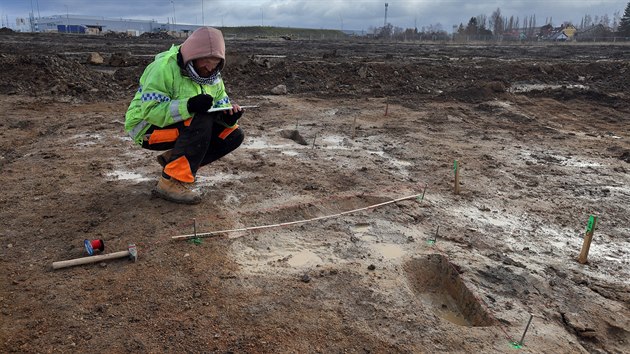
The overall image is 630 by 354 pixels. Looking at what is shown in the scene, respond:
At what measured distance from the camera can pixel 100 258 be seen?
282cm

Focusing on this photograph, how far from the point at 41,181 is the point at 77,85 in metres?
5.85

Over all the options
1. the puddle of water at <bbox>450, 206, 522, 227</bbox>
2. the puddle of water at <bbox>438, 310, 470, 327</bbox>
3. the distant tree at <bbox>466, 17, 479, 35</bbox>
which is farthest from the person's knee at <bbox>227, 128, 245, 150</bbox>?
the distant tree at <bbox>466, 17, 479, 35</bbox>

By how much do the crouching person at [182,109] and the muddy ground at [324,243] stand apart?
34 cm

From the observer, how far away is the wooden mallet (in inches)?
107

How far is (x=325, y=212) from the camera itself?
3.86 meters

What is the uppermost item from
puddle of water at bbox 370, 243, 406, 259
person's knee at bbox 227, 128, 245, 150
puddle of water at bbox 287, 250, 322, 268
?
person's knee at bbox 227, 128, 245, 150

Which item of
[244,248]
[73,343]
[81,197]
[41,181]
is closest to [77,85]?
[41,181]

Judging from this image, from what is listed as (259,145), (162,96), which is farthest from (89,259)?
(259,145)

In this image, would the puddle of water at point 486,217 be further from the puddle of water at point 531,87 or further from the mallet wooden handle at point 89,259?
A: the puddle of water at point 531,87

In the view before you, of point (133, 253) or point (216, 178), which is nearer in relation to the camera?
point (133, 253)

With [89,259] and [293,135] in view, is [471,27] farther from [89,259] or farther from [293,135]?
[89,259]

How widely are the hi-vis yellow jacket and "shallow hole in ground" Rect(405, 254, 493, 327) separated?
81.7 inches

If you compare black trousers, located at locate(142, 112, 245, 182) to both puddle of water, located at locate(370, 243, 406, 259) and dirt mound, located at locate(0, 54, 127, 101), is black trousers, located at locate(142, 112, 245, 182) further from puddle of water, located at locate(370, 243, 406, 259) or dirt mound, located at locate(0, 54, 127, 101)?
dirt mound, located at locate(0, 54, 127, 101)

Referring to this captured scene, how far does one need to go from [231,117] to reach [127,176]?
144cm
